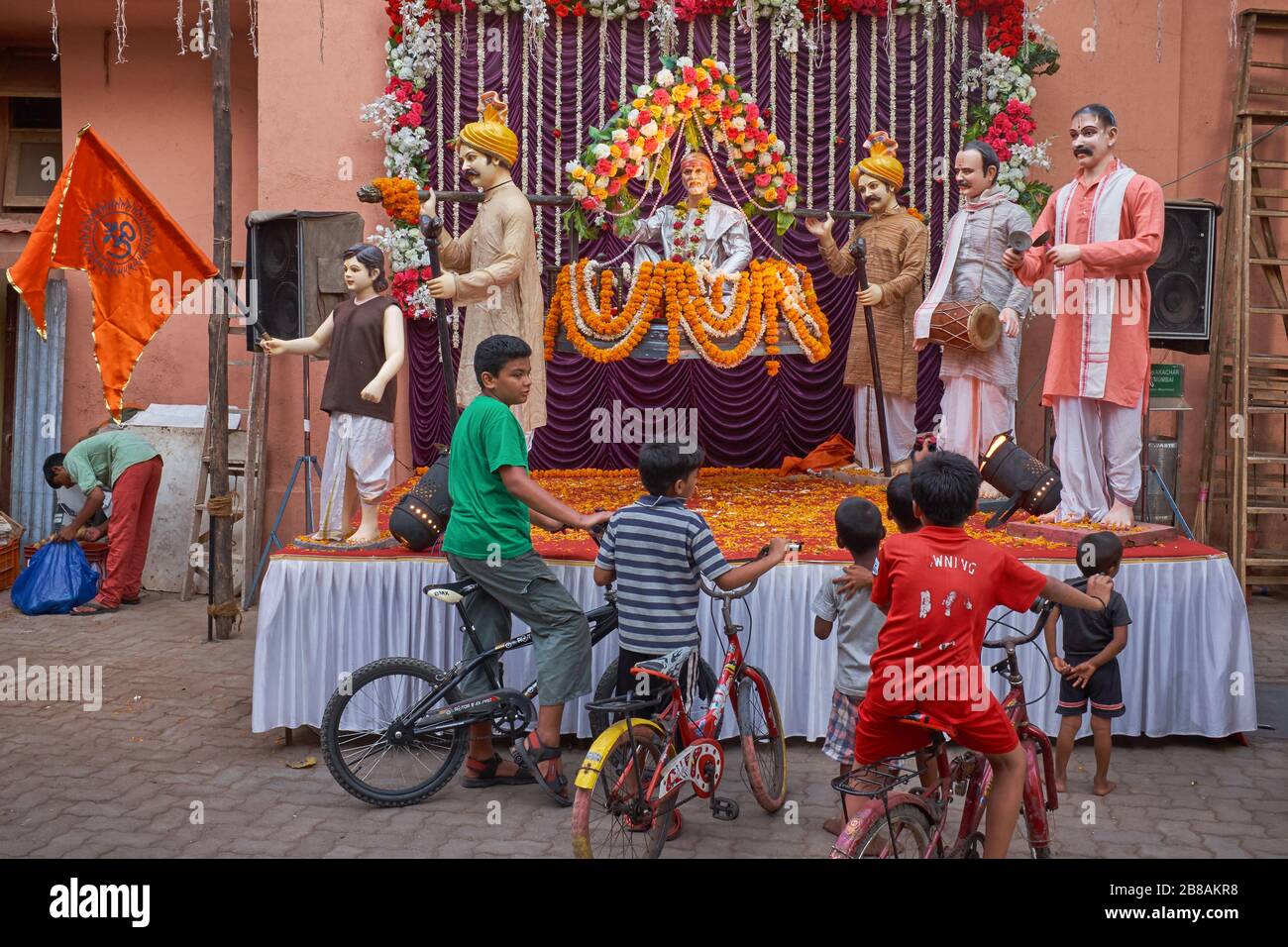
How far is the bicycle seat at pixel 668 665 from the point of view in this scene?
172 inches

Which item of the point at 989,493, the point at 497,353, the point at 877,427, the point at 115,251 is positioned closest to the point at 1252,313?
the point at 877,427

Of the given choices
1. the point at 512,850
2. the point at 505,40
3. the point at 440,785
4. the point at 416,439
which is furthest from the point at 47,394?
the point at 512,850

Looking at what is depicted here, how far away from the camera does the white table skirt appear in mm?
5812

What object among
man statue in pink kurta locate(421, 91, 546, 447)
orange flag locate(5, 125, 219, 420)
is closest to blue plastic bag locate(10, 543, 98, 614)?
orange flag locate(5, 125, 219, 420)

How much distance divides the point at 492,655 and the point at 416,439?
465 centimetres

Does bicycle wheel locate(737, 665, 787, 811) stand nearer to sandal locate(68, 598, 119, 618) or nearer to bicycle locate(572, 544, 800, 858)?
bicycle locate(572, 544, 800, 858)

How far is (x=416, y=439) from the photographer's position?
952cm

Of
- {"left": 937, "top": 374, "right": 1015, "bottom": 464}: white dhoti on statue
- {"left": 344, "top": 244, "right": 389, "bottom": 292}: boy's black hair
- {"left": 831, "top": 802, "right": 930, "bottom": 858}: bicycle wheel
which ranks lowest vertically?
{"left": 831, "top": 802, "right": 930, "bottom": 858}: bicycle wheel

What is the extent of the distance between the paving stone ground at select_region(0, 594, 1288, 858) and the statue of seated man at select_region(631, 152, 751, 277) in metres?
3.38

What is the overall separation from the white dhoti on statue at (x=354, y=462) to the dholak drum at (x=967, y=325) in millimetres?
3017

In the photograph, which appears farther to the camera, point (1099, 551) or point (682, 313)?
point (682, 313)

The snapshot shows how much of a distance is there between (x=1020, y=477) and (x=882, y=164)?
2.50 meters

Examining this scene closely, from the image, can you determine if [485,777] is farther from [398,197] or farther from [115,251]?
[115,251]

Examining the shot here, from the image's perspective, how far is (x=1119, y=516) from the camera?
20.8 feet
